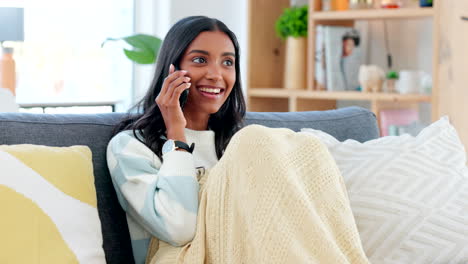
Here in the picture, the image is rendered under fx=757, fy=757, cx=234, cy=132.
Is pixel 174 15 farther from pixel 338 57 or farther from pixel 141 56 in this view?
pixel 338 57

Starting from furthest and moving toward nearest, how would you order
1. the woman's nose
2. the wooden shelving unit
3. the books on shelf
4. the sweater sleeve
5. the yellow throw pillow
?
the books on shelf → the wooden shelving unit → the woman's nose → the sweater sleeve → the yellow throw pillow

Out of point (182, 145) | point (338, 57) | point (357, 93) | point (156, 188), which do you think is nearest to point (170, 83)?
point (182, 145)

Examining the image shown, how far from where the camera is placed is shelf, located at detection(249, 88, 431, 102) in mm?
3408

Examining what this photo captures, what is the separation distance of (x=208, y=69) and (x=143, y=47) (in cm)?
165

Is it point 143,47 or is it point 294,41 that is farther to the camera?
point 294,41

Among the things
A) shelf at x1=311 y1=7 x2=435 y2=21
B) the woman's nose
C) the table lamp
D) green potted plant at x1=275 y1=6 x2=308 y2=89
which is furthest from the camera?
green potted plant at x1=275 y1=6 x2=308 y2=89

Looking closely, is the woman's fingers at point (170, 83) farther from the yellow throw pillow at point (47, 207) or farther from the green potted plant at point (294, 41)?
the green potted plant at point (294, 41)

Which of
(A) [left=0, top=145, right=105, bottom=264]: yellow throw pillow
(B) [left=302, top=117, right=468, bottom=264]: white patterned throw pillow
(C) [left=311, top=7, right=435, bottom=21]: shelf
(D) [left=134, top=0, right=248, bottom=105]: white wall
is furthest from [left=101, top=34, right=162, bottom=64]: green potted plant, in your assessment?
(A) [left=0, top=145, right=105, bottom=264]: yellow throw pillow

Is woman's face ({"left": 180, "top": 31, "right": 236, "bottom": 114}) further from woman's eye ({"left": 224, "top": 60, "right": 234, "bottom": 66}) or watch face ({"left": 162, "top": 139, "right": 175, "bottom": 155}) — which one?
watch face ({"left": 162, "top": 139, "right": 175, "bottom": 155})

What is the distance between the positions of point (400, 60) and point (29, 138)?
2.57 metres

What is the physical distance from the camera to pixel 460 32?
3176 millimetres

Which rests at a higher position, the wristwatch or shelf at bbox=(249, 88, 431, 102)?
the wristwatch

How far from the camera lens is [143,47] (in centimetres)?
356

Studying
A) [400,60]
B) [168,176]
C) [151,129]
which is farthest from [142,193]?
[400,60]
